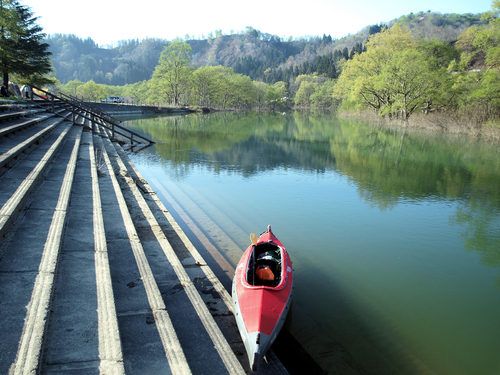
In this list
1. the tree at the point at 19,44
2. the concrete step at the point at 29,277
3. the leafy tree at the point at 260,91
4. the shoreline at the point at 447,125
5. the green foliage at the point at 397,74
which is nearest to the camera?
the concrete step at the point at 29,277

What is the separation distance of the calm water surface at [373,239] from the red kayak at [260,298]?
0.94 meters

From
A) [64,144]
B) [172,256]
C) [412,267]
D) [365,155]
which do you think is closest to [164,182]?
[64,144]

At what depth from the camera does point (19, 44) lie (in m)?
31.2

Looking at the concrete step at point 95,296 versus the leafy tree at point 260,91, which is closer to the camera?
the concrete step at point 95,296

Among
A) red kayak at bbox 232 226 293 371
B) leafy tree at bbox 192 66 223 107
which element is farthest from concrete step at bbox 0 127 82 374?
leafy tree at bbox 192 66 223 107

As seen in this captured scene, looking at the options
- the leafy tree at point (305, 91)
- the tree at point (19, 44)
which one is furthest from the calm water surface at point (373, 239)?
the leafy tree at point (305, 91)

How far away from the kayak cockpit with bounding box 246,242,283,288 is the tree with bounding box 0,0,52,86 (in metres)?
33.5

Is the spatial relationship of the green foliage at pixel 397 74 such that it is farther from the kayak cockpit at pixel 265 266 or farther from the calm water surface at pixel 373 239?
the kayak cockpit at pixel 265 266

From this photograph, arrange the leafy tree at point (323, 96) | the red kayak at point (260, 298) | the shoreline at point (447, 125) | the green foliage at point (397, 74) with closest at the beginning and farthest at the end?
the red kayak at point (260, 298), the shoreline at point (447, 125), the green foliage at point (397, 74), the leafy tree at point (323, 96)

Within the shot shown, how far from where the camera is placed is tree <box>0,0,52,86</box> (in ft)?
94.0

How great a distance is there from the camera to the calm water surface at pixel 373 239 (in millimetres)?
5281

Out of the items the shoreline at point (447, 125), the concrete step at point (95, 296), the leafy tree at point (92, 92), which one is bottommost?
the concrete step at point (95, 296)

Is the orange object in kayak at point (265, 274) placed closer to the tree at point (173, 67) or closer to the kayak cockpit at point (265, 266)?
the kayak cockpit at point (265, 266)

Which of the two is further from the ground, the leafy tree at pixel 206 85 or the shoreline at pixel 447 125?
the leafy tree at pixel 206 85
